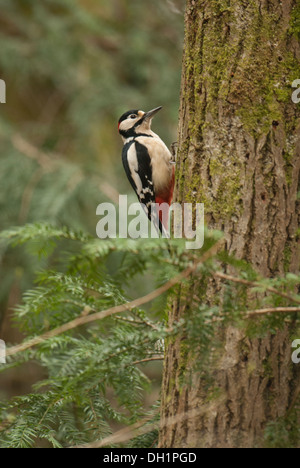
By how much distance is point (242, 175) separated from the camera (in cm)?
134

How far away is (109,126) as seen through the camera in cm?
454

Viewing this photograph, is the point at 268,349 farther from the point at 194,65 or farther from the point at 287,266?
the point at 194,65

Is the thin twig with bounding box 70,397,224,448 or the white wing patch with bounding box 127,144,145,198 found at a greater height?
the white wing patch with bounding box 127,144,145,198

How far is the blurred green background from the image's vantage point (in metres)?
3.55

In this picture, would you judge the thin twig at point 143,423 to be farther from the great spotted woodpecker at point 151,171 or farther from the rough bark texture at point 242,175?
the great spotted woodpecker at point 151,171

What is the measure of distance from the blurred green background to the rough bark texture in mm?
2039

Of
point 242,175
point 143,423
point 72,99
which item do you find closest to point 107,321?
point 143,423

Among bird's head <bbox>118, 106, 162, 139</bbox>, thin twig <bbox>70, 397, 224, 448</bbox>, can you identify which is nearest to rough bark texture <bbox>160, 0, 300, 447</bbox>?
thin twig <bbox>70, 397, 224, 448</bbox>

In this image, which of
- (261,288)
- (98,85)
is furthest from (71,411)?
(98,85)

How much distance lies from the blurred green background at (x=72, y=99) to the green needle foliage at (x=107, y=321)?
1891 mm

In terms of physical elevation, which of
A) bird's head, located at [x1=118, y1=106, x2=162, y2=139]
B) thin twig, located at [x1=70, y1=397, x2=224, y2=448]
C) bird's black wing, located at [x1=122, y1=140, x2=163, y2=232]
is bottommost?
thin twig, located at [x1=70, y1=397, x2=224, y2=448]

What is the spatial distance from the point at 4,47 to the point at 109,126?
1.06m

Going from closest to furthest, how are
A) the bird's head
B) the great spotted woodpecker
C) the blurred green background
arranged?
the great spotted woodpecker → the bird's head → the blurred green background

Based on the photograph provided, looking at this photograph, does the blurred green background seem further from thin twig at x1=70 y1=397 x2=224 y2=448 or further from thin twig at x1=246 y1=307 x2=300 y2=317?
thin twig at x1=246 y1=307 x2=300 y2=317
